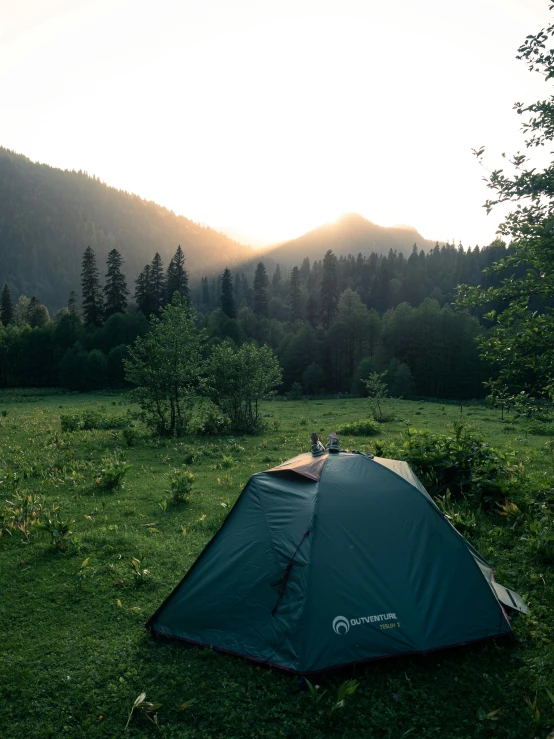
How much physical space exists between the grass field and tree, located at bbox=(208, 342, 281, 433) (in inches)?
527

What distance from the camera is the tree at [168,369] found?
2336cm

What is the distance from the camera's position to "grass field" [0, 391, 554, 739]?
5.24 m

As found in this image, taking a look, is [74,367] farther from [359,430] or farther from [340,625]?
[340,625]

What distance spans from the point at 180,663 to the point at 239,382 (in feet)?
64.5

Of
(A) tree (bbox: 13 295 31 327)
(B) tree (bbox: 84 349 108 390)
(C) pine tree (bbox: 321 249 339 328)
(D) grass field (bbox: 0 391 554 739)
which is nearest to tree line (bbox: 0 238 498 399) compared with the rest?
(B) tree (bbox: 84 349 108 390)

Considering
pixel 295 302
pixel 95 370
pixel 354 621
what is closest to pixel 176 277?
pixel 95 370

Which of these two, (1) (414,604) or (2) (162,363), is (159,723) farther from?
(2) (162,363)

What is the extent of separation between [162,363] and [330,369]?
57.1m

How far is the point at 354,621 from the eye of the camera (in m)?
6.02

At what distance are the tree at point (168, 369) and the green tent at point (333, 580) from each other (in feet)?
54.7

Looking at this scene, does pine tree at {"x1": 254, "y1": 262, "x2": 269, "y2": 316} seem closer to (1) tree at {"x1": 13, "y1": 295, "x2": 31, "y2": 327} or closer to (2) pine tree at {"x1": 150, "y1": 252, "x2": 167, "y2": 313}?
(2) pine tree at {"x1": 150, "y1": 252, "x2": 167, "y2": 313}

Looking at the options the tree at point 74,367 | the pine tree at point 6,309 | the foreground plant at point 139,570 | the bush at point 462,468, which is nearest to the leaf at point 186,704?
the foreground plant at point 139,570

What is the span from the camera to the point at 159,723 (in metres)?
5.23

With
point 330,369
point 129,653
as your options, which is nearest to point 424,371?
point 330,369
